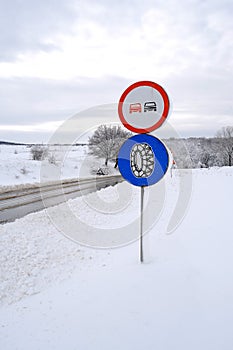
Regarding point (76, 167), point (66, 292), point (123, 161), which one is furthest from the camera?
point (76, 167)

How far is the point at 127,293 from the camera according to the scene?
97.7 inches

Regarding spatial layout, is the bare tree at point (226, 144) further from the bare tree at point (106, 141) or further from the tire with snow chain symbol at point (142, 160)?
the tire with snow chain symbol at point (142, 160)

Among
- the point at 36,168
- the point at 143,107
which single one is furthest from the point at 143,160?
the point at 36,168

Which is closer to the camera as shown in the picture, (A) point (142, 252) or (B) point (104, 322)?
(B) point (104, 322)

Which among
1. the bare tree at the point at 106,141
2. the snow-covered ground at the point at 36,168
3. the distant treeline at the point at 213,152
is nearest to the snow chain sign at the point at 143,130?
the bare tree at the point at 106,141

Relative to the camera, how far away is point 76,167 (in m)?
29.8

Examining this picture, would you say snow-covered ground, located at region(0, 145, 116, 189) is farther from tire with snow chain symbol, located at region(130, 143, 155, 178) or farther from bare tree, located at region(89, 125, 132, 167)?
tire with snow chain symbol, located at region(130, 143, 155, 178)

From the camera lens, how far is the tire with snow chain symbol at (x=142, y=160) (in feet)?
9.43

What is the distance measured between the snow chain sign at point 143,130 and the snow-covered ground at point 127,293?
3.65 ft

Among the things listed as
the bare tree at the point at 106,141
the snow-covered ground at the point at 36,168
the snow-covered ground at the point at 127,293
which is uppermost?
the bare tree at the point at 106,141

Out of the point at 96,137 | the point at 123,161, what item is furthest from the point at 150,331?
the point at 96,137

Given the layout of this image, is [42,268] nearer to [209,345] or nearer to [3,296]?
[3,296]

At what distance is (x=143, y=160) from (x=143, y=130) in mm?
355

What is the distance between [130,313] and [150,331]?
0.27 m
